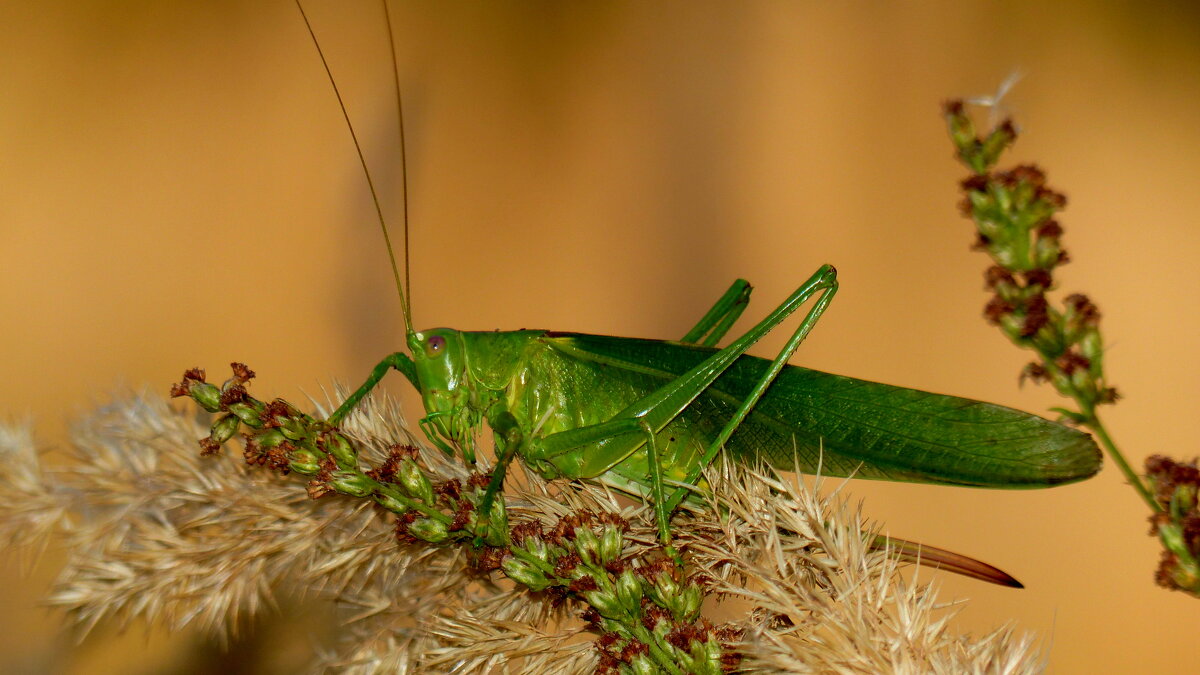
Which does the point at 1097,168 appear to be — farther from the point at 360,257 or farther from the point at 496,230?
the point at 360,257

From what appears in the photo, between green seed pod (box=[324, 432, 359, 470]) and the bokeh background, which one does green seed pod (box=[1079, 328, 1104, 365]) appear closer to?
green seed pod (box=[324, 432, 359, 470])

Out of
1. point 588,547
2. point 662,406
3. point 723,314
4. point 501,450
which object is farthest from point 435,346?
point 588,547

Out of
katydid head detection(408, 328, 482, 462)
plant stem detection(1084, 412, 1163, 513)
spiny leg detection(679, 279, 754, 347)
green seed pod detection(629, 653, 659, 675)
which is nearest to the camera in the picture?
plant stem detection(1084, 412, 1163, 513)

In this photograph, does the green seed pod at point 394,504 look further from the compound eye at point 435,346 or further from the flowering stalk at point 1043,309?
the compound eye at point 435,346

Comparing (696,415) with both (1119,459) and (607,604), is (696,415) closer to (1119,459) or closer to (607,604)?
(607,604)

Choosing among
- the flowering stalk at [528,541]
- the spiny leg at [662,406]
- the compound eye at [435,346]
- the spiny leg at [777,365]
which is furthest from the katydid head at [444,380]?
the flowering stalk at [528,541]

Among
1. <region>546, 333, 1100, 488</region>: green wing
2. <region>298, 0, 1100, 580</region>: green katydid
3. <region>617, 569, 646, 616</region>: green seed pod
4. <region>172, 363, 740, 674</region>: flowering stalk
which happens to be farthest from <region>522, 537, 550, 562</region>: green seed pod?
<region>546, 333, 1100, 488</region>: green wing
